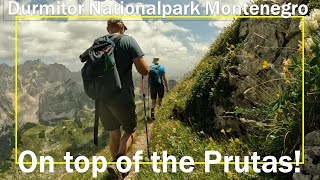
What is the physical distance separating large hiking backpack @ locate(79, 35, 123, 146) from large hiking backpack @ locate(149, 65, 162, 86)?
33.0ft

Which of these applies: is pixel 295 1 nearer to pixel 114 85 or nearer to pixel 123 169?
pixel 114 85

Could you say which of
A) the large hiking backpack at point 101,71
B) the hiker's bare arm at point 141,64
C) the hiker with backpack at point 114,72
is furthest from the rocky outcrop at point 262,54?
the large hiking backpack at point 101,71

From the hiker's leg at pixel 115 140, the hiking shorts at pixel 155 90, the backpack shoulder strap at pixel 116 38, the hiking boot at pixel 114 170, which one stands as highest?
the backpack shoulder strap at pixel 116 38

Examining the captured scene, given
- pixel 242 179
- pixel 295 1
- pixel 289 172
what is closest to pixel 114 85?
pixel 242 179

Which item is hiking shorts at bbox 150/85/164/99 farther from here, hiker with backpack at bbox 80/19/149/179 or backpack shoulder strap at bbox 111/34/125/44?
backpack shoulder strap at bbox 111/34/125/44

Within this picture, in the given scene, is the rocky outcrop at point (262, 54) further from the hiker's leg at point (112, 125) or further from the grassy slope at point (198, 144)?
the hiker's leg at point (112, 125)

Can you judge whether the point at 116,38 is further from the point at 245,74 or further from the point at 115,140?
the point at 245,74

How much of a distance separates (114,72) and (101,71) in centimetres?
22

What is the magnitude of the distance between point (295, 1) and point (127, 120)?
169 inches

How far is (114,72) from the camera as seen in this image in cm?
628

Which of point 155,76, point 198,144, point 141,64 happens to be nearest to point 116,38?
point 141,64

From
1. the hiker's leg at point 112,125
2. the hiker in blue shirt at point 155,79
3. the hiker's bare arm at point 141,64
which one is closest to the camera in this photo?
the hiker's bare arm at point 141,64

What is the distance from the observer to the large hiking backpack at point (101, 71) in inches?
247

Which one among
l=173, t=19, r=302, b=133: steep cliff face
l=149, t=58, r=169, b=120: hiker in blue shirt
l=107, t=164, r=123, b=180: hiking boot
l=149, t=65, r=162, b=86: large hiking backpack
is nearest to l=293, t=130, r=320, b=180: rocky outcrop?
l=173, t=19, r=302, b=133: steep cliff face
